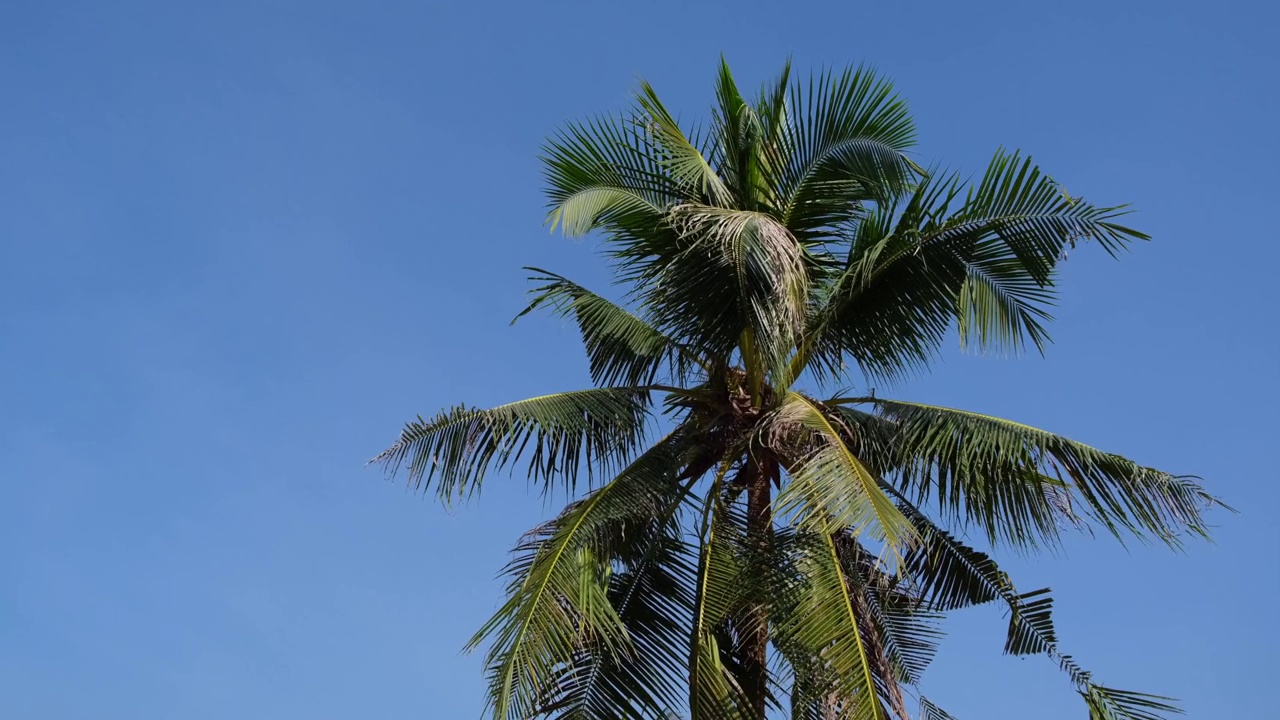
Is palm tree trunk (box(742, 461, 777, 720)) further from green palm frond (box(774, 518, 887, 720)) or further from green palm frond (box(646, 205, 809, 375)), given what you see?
green palm frond (box(646, 205, 809, 375))

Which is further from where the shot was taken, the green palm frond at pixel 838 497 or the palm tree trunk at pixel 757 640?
the palm tree trunk at pixel 757 640

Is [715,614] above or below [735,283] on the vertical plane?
below

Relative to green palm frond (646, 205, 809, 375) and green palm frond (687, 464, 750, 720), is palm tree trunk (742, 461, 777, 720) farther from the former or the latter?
green palm frond (646, 205, 809, 375)

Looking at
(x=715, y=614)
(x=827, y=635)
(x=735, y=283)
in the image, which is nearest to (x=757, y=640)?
(x=715, y=614)

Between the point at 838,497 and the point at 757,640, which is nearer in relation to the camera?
the point at 838,497

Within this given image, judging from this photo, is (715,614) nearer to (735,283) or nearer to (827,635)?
(827,635)

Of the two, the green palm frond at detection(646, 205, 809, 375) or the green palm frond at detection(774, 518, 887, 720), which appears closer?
the green palm frond at detection(774, 518, 887, 720)

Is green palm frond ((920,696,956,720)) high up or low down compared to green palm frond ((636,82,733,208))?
down

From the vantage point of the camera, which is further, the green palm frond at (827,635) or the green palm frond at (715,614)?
the green palm frond at (715,614)

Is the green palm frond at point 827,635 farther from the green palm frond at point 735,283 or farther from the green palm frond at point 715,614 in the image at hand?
the green palm frond at point 735,283

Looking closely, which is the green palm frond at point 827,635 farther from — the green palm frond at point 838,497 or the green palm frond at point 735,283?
the green palm frond at point 735,283

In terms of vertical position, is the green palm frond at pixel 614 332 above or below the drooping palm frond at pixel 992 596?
above

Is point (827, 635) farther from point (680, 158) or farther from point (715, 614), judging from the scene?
point (680, 158)

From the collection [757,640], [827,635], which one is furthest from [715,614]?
[827,635]
